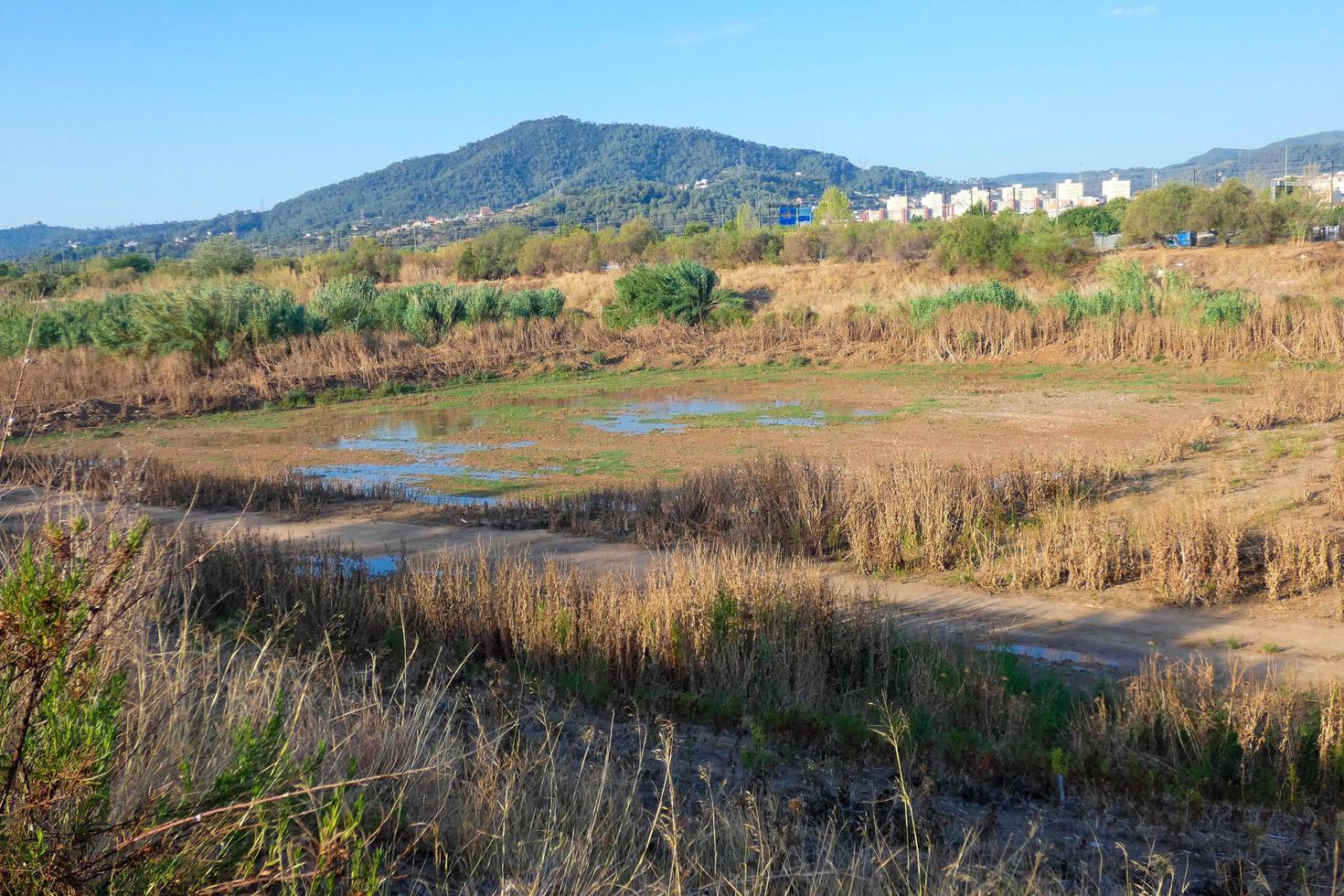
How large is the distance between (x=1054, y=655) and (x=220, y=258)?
177 feet

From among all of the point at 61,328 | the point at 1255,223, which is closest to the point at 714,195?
the point at 1255,223

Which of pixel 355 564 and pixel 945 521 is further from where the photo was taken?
pixel 945 521

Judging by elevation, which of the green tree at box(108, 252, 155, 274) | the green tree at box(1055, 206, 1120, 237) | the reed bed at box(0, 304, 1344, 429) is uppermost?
the green tree at box(108, 252, 155, 274)

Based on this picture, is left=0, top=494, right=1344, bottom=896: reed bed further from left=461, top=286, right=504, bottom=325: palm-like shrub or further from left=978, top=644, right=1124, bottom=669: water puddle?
left=461, top=286, right=504, bottom=325: palm-like shrub

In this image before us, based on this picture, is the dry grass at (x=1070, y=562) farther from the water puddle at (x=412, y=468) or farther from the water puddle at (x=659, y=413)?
the water puddle at (x=659, y=413)

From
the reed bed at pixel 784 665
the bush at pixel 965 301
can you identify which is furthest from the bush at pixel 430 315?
the reed bed at pixel 784 665

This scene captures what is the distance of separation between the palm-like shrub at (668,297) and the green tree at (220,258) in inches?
974

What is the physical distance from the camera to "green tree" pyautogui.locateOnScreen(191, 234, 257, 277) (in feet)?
175

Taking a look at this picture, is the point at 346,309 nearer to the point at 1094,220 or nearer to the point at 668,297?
the point at 668,297

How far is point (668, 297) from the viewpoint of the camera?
35719 mm

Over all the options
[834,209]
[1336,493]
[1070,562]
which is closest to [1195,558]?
[1070,562]

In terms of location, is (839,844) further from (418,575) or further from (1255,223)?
(1255,223)

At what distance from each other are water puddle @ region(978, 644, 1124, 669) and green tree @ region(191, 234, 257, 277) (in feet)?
167

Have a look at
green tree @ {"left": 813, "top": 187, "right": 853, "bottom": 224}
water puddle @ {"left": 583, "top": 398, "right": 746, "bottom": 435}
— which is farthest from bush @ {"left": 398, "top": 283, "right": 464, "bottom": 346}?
green tree @ {"left": 813, "top": 187, "right": 853, "bottom": 224}
